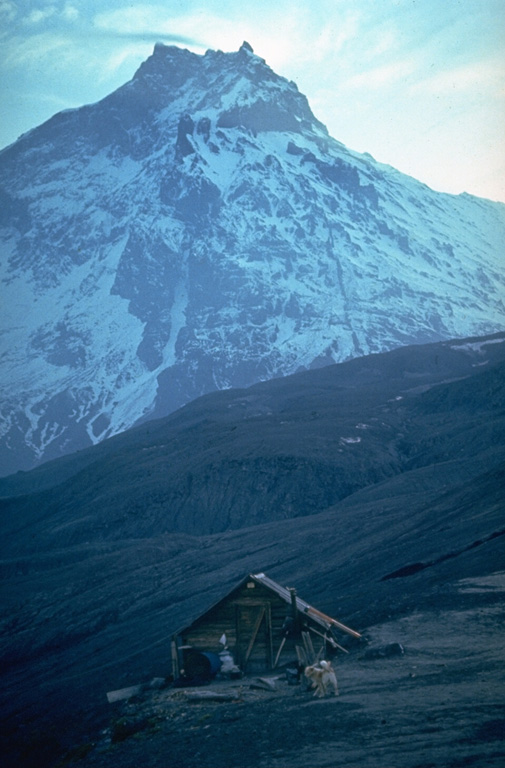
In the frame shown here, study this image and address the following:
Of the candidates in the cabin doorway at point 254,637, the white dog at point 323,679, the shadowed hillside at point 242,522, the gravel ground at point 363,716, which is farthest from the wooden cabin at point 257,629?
the white dog at point 323,679

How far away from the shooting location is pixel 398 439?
387 ft

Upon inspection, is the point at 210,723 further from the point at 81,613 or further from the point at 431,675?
→ the point at 81,613

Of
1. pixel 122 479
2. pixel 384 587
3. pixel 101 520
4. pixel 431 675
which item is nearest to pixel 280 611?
pixel 431 675

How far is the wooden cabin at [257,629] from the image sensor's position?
32375 mm

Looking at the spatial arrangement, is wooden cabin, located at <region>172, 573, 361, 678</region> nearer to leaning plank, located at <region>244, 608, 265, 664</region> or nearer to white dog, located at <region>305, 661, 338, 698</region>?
leaning plank, located at <region>244, 608, 265, 664</region>

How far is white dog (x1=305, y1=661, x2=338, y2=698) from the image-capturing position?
25.6 meters

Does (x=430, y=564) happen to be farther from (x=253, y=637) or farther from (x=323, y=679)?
(x=323, y=679)

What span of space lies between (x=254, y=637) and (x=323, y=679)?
7063 mm

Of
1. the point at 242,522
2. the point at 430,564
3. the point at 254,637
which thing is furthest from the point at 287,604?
the point at 242,522

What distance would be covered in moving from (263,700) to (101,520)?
75.8 meters

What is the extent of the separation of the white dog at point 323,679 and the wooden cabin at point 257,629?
5463mm

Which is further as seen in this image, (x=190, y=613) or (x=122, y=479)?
(x=122, y=479)

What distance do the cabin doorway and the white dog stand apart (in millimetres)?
6181

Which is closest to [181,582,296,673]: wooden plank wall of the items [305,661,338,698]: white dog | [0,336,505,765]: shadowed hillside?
[0,336,505,765]: shadowed hillside
